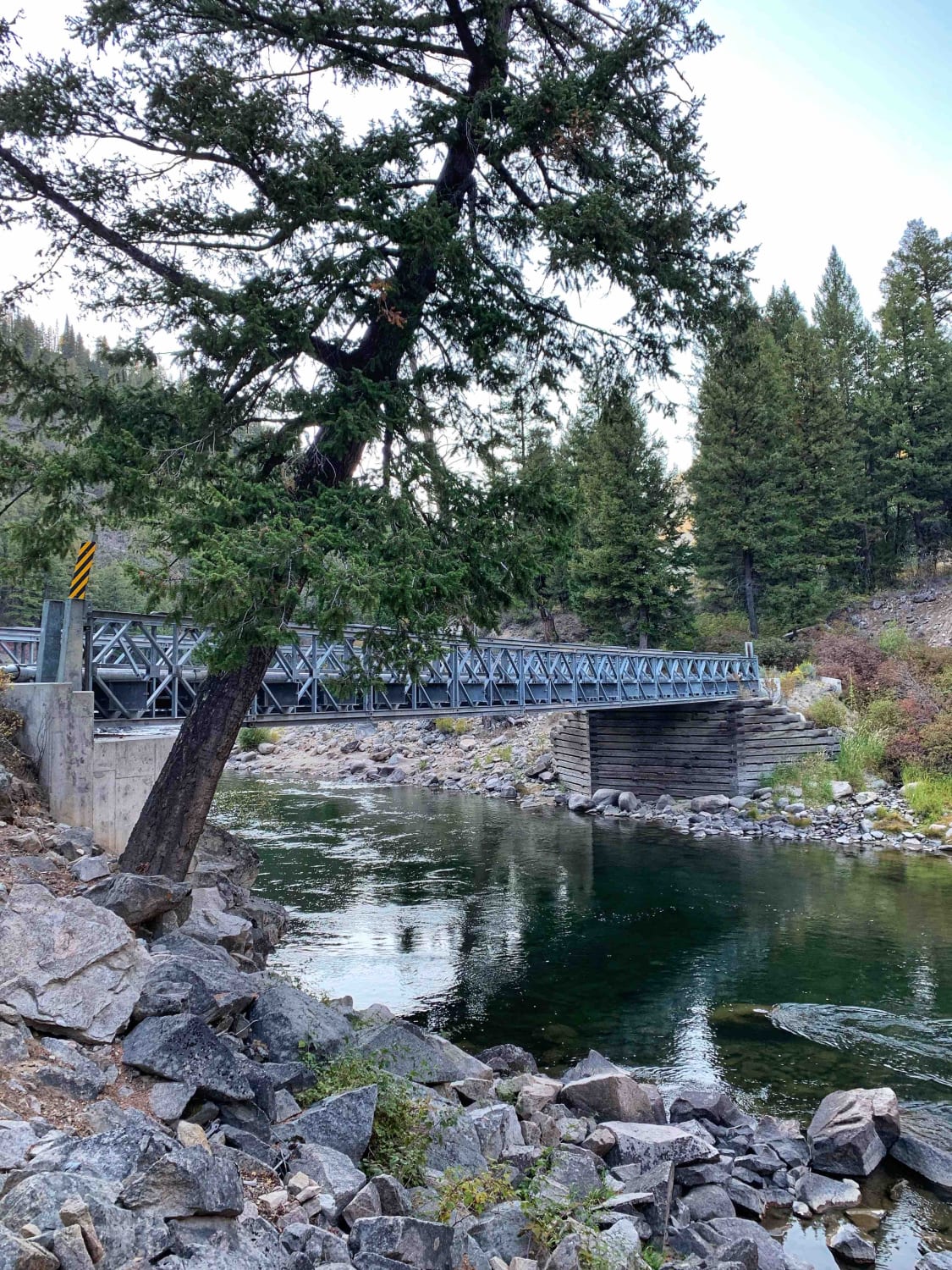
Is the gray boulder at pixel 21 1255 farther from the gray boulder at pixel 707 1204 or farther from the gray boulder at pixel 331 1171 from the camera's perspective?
the gray boulder at pixel 707 1204

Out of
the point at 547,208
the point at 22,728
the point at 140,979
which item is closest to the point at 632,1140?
the point at 140,979

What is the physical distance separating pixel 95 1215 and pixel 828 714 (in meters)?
28.6

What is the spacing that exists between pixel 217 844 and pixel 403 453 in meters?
6.68

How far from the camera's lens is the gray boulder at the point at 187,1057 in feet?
17.5

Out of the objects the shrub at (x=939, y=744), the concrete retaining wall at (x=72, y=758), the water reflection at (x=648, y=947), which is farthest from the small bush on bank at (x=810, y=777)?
the concrete retaining wall at (x=72, y=758)

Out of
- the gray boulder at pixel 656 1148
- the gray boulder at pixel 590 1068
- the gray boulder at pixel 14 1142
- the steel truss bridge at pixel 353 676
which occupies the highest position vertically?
the steel truss bridge at pixel 353 676

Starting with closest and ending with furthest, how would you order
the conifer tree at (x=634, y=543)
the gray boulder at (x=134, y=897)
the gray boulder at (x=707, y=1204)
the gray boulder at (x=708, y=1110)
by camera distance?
the gray boulder at (x=707, y=1204) → the gray boulder at (x=134, y=897) → the gray boulder at (x=708, y=1110) → the conifer tree at (x=634, y=543)

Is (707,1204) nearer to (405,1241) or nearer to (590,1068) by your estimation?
(590,1068)

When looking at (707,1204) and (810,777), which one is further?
(810,777)

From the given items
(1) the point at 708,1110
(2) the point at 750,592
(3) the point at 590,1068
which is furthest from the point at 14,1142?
(2) the point at 750,592

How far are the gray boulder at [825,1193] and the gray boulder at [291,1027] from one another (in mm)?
4048

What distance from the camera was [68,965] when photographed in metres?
5.79

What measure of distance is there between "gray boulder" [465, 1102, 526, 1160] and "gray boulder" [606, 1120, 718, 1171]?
0.96m

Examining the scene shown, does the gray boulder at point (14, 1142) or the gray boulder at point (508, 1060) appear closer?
the gray boulder at point (14, 1142)
